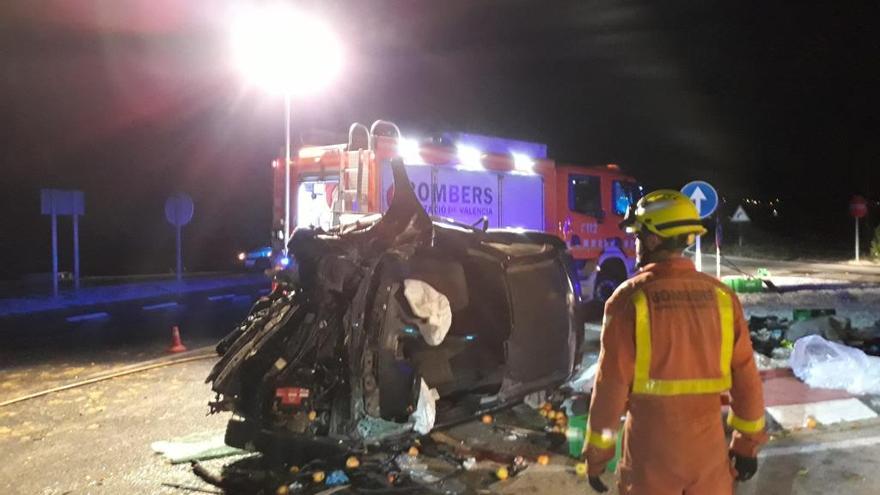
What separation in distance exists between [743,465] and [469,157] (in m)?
9.20

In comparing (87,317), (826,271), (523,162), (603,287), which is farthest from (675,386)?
(826,271)

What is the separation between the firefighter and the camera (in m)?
2.78

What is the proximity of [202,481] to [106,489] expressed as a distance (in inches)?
24.3

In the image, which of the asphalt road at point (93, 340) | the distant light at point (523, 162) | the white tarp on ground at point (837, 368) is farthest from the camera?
the distant light at point (523, 162)

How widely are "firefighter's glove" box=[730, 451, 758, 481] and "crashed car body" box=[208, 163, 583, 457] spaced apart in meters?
2.47

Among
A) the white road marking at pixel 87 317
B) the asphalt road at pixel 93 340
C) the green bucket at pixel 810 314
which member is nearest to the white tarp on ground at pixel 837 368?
the green bucket at pixel 810 314

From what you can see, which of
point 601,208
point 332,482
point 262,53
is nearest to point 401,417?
point 332,482

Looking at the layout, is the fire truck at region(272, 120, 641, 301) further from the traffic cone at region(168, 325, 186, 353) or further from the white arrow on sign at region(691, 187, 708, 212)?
the traffic cone at region(168, 325, 186, 353)

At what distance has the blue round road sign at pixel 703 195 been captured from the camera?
34.9ft

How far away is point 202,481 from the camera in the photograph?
5.15 metres

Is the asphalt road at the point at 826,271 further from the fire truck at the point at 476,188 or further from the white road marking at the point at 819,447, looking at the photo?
the white road marking at the point at 819,447

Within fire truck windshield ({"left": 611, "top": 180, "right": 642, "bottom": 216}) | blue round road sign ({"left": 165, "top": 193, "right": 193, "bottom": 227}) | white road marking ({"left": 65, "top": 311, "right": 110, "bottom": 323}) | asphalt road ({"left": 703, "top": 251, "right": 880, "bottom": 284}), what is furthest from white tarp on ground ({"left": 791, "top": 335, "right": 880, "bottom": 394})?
blue round road sign ({"left": 165, "top": 193, "right": 193, "bottom": 227})

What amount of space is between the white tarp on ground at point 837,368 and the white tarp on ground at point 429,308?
410 cm

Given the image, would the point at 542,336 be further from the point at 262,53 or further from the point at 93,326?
the point at 93,326
